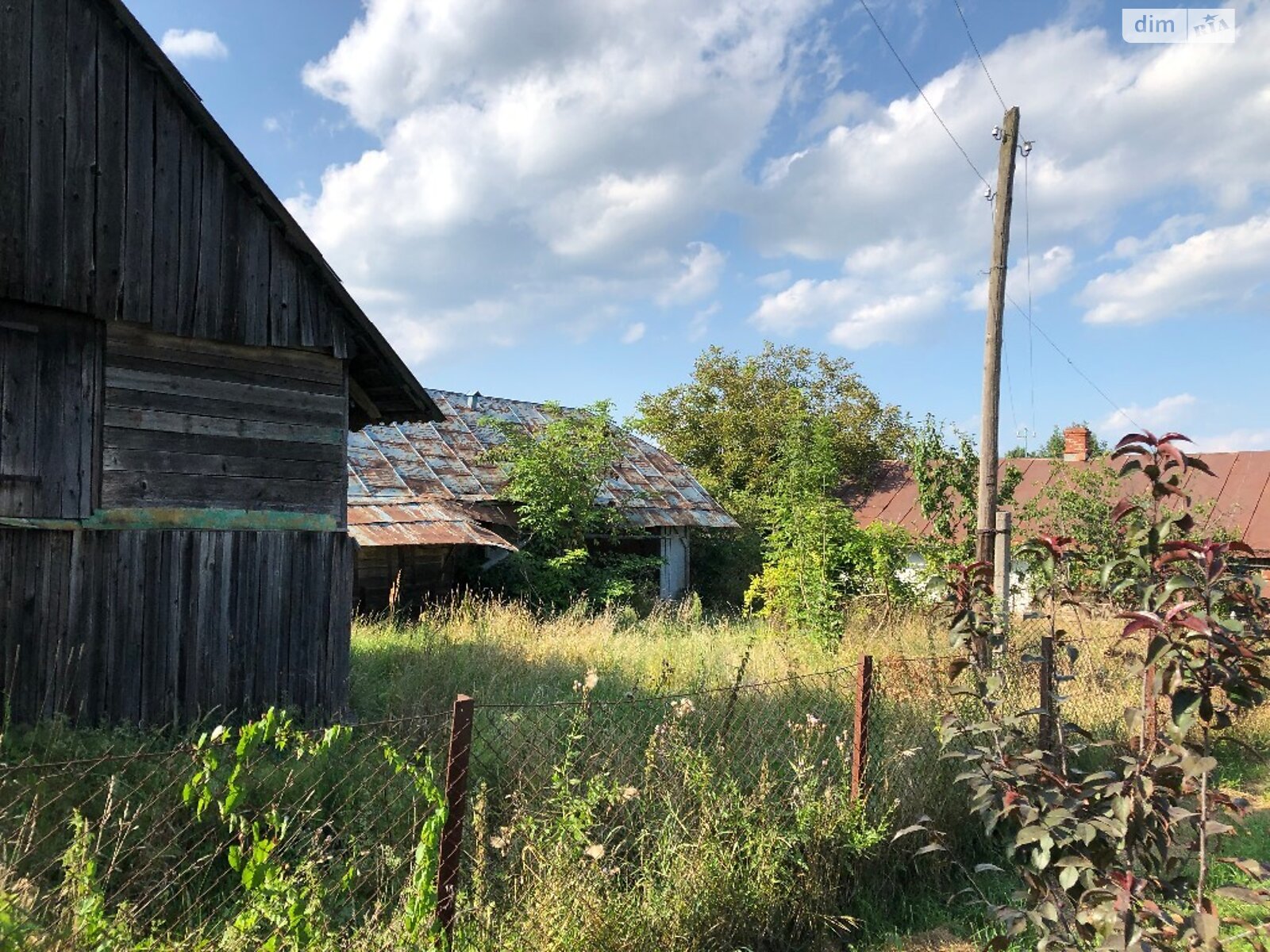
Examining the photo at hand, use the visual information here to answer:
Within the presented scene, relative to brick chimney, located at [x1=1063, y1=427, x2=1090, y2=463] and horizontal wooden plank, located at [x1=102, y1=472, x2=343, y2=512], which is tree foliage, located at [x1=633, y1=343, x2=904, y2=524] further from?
horizontal wooden plank, located at [x1=102, y1=472, x2=343, y2=512]

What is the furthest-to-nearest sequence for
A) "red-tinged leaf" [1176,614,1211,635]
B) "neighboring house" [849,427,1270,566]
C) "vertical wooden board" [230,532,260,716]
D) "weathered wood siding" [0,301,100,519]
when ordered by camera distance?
"neighboring house" [849,427,1270,566]
"vertical wooden board" [230,532,260,716]
"weathered wood siding" [0,301,100,519]
"red-tinged leaf" [1176,614,1211,635]

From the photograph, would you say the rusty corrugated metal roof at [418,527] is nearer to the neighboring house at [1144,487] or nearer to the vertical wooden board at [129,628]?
the vertical wooden board at [129,628]

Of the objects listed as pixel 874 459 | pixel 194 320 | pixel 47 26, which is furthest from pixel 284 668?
pixel 874 459

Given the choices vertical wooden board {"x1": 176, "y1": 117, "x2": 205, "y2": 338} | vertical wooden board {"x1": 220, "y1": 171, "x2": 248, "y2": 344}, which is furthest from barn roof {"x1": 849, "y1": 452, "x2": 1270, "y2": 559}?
vertical wooden board {"x1": 176, "y1": 117, "x2": 205, "y2": 338}

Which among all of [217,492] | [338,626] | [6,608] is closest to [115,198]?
[217,492]

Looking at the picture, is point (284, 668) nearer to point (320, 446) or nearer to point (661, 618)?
point (320, 446)

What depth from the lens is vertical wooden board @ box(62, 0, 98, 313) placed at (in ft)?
20.8

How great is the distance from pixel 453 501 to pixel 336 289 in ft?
27.8

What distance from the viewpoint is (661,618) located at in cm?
1484

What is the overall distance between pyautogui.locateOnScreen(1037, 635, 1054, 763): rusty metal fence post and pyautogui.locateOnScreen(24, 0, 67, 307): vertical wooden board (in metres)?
6.65

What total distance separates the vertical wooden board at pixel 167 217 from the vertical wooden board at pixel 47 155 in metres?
0.59

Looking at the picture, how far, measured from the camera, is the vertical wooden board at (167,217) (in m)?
6.68

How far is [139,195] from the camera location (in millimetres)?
6605

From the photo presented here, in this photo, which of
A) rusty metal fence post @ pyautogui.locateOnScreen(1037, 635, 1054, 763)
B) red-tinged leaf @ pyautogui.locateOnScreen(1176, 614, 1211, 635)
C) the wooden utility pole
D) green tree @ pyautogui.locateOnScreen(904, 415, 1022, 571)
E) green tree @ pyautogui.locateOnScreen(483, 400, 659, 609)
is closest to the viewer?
red-tinged leaf @ pyautogui.locateOnScreen(1176, 614, 1211, 635)
